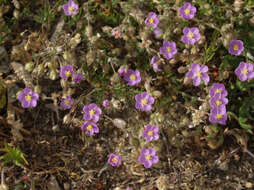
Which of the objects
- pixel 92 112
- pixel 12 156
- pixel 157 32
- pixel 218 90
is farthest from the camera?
pixel 157 32

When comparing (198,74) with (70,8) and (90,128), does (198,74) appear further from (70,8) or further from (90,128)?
(70,8)

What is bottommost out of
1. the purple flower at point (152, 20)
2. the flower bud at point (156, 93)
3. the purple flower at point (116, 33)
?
the flower bud at point (156, 93)

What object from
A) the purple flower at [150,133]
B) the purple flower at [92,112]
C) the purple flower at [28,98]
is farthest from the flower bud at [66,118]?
the purple flower at [150,133]

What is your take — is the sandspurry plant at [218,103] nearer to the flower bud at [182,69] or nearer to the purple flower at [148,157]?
the flower bud at [182,69]

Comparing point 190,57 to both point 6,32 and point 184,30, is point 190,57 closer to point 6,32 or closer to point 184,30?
point 184,30

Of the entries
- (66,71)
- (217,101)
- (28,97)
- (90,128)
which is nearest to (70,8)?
(66,71)

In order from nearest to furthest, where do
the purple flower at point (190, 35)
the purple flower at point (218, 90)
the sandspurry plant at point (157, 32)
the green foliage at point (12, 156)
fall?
1. the green foliage at point (12, 156)
2. the purple flower at point (218, 90)
3. the purple flower at point (190, 35)
4. the sandspurry plant at point (157, 32)
